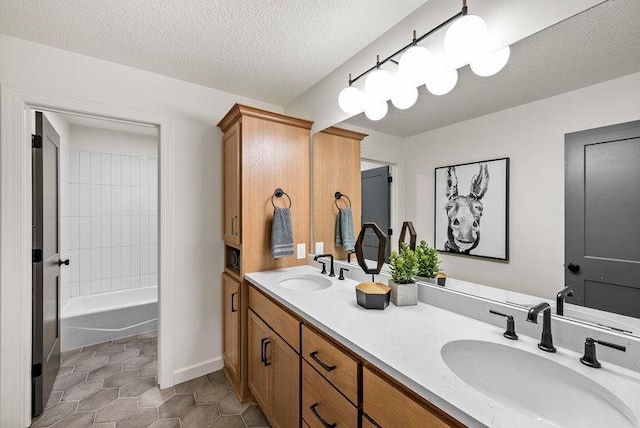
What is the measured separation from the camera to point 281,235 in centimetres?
194

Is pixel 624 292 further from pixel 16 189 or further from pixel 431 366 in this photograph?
pixel 16 189

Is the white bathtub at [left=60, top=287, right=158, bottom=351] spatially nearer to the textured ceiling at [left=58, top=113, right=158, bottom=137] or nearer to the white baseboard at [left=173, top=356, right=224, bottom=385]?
the white baseboard at [left=173, top=356, right=224, bottom=385]

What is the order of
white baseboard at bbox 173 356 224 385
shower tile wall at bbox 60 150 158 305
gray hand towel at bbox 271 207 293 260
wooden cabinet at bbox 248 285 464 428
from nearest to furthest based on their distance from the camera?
1. wooden cabinet at bbox 248 285 464 428
2. gray hand towel at bbox 271 207 293 260
3. white baseboard at bbox 173 356 224 385
4. shower tile wall at bbox 60 150 158 305

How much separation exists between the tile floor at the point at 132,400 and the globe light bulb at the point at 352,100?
2.07 meters

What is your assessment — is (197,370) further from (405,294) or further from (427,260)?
(427,260)

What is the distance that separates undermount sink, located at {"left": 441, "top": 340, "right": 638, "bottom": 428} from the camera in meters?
0.66

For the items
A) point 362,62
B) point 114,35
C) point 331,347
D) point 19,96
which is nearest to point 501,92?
point 362,62

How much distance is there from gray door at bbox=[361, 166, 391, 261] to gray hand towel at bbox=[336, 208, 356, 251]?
164 millimetres

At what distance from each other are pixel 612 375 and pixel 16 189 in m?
2.79

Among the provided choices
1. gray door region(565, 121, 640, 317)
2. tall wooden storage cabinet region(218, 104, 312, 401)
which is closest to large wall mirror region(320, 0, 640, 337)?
gray door region(565, 121, 640, 317)

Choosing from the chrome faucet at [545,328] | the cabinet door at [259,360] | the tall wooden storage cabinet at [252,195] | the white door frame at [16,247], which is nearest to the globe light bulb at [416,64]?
the tall wooden storage cabinet at [252,195]

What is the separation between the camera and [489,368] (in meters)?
0.88

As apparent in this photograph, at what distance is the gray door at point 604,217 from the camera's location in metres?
0.78

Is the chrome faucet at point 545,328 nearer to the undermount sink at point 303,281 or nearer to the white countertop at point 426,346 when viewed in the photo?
the white countertop at point 426,346
